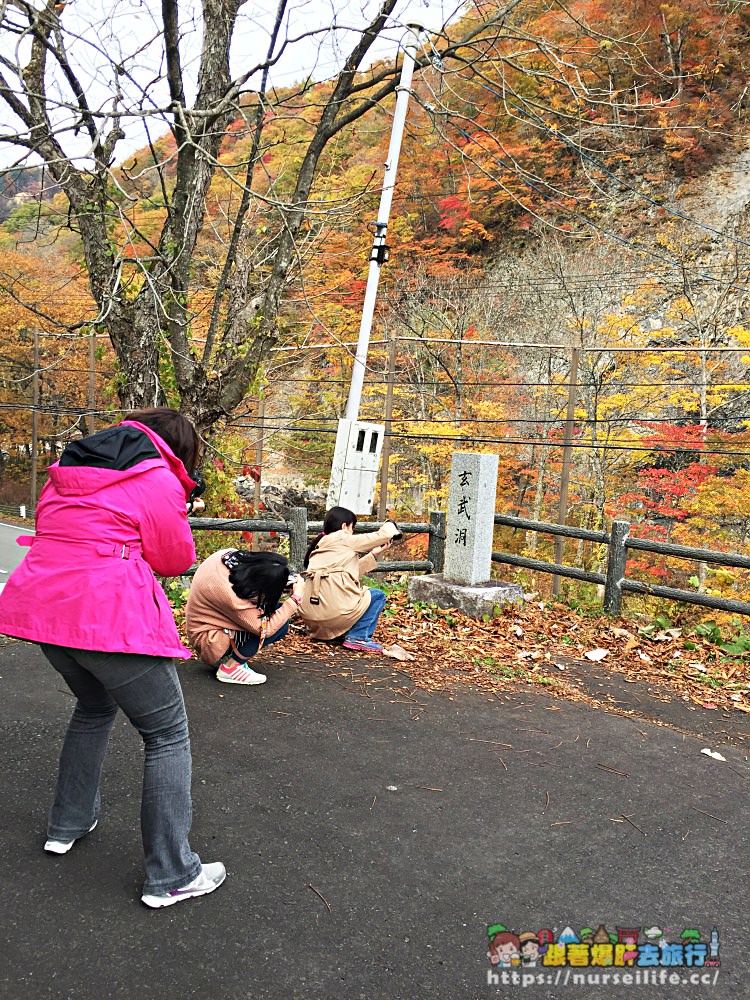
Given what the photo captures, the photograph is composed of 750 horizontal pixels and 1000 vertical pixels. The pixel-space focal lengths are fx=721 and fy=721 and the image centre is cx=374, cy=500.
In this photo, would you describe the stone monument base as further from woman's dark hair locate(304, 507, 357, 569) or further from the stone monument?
woman's dark hair locate(304, 507, 357, 569)

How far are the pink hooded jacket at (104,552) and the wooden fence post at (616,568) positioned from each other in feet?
17.9

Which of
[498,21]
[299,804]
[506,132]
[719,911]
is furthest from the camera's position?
[506,132]

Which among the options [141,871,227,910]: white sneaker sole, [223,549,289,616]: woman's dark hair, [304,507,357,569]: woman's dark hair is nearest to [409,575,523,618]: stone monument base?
[304,507,357,569]: woman's dark hair

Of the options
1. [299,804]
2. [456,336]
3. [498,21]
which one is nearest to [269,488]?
[456,336]

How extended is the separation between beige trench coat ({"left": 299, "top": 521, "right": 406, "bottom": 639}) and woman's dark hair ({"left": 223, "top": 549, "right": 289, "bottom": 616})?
0.96 meters

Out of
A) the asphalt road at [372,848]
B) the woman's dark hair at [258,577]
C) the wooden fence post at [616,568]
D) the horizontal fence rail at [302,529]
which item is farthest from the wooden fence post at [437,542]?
the woman's dark hair at [258,577]

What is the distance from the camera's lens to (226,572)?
182 inches

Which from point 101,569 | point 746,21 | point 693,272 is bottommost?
point 101,569

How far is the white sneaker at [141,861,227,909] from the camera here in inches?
98.3

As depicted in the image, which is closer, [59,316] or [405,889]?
[405,889]

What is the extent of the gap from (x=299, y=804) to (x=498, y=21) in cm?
629

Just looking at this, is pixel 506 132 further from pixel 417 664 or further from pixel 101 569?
pixel 101 569

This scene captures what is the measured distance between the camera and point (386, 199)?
21.9 feet

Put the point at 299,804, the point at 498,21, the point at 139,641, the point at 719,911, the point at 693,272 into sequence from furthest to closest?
1. the point at 693,272
2. the point at 498,21
3. the point at 299,804
4. the point at 719,911
5. the point at 139,641
